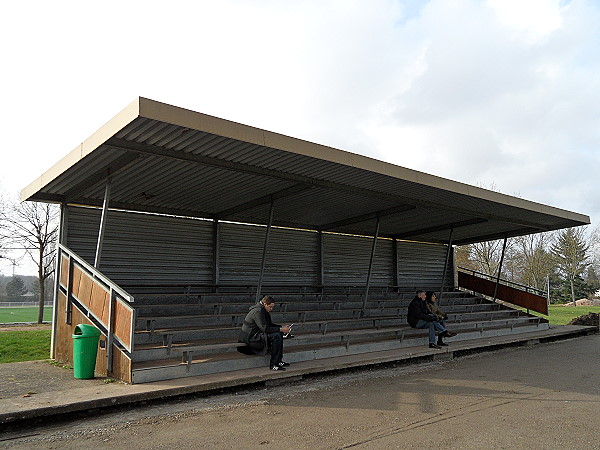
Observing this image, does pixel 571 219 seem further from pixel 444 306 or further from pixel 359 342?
pixel 359 342

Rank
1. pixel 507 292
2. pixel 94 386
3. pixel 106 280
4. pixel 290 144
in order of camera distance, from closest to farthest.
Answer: pixel 94 386
pixel 106 280
pixel 290 144
pixel 507 292

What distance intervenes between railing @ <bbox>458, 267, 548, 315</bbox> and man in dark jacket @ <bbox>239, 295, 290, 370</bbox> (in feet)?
39.5

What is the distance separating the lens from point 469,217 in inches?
562

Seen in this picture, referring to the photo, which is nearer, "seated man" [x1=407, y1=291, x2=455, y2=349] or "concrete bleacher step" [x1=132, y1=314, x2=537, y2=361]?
"concrete bleacher step" [x1=132, y1=314, x2=537, y2=361]

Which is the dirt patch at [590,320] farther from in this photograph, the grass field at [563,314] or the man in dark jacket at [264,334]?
the man in dark jacket at [264,334]

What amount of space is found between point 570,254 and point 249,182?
149 ft

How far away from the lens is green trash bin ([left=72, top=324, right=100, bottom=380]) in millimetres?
6963

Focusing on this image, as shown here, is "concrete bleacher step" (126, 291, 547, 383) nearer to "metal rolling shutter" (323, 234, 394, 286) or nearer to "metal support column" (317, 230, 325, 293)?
"metal support column" (317, 230, 325, 293)

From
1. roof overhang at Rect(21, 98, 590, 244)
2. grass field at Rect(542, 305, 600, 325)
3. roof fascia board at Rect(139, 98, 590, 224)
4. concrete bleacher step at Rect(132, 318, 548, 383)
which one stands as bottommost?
grass field at Rect(542, 305, 600, 325)

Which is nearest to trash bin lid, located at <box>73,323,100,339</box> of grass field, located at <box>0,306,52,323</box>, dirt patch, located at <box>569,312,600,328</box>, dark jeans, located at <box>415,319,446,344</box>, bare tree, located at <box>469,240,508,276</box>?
dark jeans, located at <box>415,319,446,344</box>

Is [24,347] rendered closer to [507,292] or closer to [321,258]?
[321,258]

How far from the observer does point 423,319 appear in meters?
10.7

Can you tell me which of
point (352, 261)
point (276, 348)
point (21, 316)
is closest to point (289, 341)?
point (276, 348)

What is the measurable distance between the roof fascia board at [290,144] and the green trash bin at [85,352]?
3423mm
